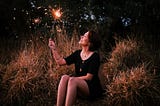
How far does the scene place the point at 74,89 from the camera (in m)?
4.48

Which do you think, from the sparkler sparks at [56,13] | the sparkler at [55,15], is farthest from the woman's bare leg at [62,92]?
the sparkler sparks at [56,13]

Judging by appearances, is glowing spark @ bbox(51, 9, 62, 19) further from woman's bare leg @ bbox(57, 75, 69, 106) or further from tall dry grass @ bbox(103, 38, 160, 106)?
woman's bare leg @ bbox(57, 75, 69, 106)

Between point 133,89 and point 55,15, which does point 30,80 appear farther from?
point 55,15

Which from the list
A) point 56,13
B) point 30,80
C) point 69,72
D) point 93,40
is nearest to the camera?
point 93,40

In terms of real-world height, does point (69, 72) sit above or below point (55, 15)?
below

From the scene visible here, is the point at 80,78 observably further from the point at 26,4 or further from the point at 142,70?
the point at 26,4

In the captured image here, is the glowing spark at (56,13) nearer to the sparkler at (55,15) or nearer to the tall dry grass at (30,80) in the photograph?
the sparkler at (55,15)

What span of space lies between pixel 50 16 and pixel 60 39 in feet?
5.54

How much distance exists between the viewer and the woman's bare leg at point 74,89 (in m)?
4.43

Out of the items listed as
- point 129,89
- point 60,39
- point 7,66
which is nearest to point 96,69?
point 129,89

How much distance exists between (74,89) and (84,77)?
26 centimetres

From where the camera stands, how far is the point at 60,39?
6.83m

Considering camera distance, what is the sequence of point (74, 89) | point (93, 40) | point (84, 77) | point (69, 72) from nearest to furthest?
1. point (74, 89)
2. point (84, 77)
3. point (93, 40)
4. point (69, 72)

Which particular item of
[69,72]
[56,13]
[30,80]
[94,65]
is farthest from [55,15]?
[94,65]
